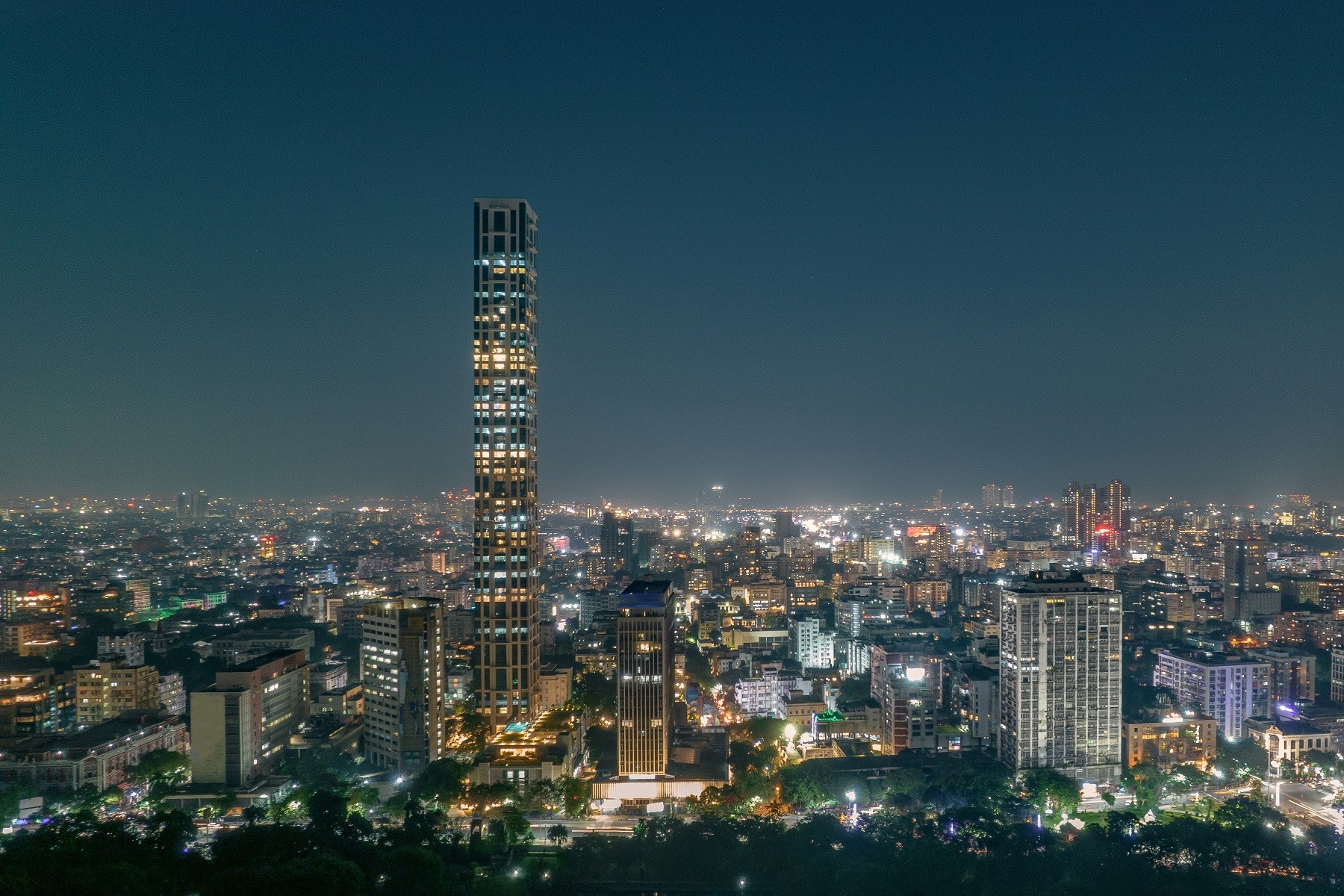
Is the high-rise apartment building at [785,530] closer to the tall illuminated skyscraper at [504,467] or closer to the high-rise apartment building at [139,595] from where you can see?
the high-rise apartment building at [139,595]

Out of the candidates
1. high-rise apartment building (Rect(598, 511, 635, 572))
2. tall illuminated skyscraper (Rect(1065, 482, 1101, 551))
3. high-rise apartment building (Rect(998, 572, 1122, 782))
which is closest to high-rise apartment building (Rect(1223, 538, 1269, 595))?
tall illuminated skyscraper (Rect(1065, 482, 1101, 551))

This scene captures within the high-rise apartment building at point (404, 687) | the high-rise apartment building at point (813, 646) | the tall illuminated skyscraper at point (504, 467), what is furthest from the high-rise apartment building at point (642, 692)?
the high-rise apartment building at point (813, 646)

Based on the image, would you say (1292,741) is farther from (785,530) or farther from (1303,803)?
(785,530)

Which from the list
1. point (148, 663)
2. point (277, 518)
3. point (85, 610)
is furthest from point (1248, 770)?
point (277, 518)

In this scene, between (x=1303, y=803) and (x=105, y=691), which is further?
(x=105, y=691)

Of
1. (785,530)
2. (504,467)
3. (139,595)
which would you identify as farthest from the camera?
(785,530)

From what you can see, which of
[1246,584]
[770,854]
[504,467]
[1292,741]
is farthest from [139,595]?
[1246,584]

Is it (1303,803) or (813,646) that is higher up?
(1303,803)

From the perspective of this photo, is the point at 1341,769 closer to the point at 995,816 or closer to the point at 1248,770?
the point at 1248,770
